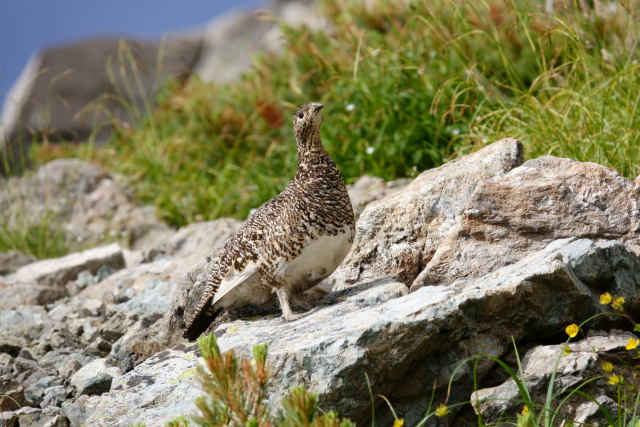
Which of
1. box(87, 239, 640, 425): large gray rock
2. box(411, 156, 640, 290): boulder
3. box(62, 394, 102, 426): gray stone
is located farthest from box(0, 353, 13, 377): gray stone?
box(411, 156, 640, 290): boulder

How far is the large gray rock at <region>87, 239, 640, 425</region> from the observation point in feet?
11.6

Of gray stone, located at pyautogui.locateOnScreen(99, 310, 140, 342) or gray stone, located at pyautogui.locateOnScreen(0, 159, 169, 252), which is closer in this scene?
gray stone, located at pyautogui.locateOnScreen(99, 310, 140, 342)

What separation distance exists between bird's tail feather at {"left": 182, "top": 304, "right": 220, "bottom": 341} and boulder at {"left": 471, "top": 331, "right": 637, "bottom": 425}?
1704 millimetres

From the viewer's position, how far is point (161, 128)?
37.9 ft

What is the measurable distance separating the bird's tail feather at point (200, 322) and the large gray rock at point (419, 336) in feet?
1.58

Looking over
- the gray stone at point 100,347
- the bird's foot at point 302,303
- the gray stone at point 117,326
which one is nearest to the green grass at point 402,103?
the bird's foot at point 302,303

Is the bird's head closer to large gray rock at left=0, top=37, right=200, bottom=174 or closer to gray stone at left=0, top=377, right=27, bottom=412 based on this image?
gray stone at left=0, top=377, right=27, bottom=412

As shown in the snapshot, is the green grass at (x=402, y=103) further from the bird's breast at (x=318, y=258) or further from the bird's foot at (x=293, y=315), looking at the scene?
the bird's foot at (x=293, y=315)

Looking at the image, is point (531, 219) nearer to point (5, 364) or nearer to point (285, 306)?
point (285, 306)

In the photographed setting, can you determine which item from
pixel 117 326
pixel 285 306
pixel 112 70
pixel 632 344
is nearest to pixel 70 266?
pixel 117 326

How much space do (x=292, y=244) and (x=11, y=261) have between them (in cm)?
508

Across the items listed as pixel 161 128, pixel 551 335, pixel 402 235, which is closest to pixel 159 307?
pixel 402 235

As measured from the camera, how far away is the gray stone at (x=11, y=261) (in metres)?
8.29

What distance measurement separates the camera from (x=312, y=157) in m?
4.56
